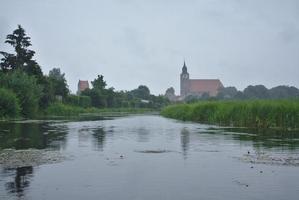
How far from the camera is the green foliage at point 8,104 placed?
60.0m

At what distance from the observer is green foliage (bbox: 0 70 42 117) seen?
225 feet

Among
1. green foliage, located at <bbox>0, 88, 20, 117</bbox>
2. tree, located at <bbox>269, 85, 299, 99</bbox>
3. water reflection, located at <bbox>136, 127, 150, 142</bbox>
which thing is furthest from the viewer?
tree, located at <bbox>269, 85, 299, 99</bbox>

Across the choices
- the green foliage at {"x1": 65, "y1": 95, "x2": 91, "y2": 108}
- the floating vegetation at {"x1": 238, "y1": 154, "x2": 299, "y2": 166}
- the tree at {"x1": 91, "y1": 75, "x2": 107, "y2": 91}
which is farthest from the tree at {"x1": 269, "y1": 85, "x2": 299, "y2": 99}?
the floating vegetation at {"x1": 238, "y1": 154, "x2": 299, "y2": 166}

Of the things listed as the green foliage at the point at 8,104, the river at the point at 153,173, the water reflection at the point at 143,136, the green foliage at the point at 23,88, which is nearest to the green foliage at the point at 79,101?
the green foliage at the point at 23,88

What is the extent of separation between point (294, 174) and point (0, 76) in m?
61.9

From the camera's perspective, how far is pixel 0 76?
7050 centimetres

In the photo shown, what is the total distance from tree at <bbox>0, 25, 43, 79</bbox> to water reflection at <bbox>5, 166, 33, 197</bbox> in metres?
71.6

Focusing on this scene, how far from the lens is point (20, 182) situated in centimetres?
1364

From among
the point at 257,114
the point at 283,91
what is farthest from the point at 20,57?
the point at 283,91

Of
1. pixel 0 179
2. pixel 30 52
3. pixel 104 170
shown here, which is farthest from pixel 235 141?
pixel 30 52

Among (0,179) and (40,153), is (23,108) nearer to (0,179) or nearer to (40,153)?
(40,153)

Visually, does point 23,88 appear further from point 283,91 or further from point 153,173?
point 283,91

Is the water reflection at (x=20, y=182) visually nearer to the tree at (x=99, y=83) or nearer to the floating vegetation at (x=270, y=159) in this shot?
the floating vegetation at (x=270, y=159)

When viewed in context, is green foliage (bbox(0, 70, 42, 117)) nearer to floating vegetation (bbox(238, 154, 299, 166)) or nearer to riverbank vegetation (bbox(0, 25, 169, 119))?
riverbank vegetation (bbox(0, 25, 169, 119))
